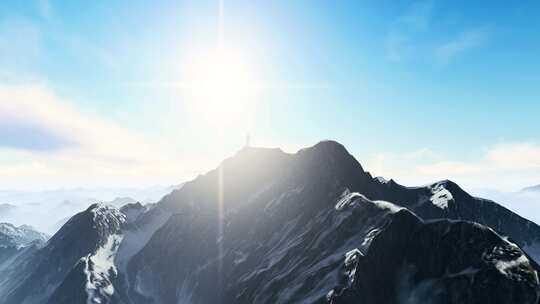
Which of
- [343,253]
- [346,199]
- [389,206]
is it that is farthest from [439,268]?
[346,199]

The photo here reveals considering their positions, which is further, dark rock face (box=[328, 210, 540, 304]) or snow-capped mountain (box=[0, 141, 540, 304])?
snow-capped mountain (box=[0, 141, 540, 304])

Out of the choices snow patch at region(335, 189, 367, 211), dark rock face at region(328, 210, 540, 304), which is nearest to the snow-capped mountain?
dark rock face at region(328, 210, 540, 304)

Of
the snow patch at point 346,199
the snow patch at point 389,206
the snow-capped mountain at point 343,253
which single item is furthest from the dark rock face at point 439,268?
the snow patch at point 346,199

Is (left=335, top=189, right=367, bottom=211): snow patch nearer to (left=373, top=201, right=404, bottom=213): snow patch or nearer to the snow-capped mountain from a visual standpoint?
the snow-capped mountain

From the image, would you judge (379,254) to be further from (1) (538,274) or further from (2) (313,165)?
(2) (313,165)

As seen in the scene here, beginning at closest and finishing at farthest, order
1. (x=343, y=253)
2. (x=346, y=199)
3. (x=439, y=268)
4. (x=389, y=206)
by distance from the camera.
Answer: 1. (x=439, y=268)
2. (x=343, y=253)
3. (x=389, y=206)
4. (x=346, y=199)

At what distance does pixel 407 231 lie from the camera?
294ft

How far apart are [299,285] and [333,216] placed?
1311 inches

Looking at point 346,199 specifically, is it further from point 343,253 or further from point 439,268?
point 439,268

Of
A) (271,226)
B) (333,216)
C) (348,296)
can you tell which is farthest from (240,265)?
(348,296)

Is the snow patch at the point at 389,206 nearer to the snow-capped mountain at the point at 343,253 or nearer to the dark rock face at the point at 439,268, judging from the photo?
the snow-capped mountain at the point at 343,253

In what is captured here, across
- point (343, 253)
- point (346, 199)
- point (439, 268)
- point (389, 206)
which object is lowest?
point (343, 253)

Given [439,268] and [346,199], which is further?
[346,199]

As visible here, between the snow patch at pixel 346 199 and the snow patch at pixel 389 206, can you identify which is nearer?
the snow patch at pixel 389 206
